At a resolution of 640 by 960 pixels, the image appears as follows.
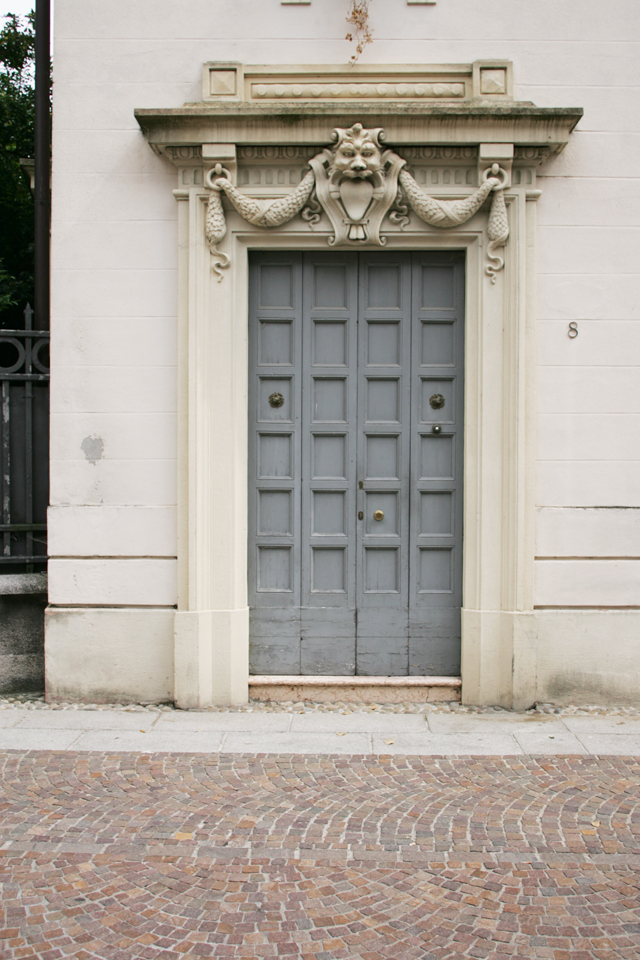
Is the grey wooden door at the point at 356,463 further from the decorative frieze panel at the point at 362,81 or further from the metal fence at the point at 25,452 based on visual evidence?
the metal fence at the point at 25,452

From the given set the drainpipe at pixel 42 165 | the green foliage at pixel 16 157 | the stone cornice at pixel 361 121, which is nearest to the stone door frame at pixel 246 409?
the stone cornice at pixel 361 121

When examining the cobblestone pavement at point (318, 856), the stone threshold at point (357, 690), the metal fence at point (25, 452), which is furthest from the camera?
the metal fence at point (25, 452)

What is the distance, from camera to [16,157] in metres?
11.7

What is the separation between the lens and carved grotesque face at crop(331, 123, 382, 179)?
221 inches

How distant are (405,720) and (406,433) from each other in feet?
7.09

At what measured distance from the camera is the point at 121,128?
5.82 metres

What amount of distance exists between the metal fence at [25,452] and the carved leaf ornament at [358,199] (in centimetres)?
175

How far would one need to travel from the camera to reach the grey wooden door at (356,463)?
19.8 feet

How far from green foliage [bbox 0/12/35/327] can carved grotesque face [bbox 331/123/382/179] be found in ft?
18.6

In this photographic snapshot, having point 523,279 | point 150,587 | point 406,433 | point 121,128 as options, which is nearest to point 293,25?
point 121,128

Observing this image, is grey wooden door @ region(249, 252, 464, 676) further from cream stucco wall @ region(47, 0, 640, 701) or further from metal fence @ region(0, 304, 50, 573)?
metal fence @ region(0, 304, 50, 573)

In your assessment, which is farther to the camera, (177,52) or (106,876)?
(177,52)

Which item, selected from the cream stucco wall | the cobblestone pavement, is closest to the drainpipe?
the cream stucco wall

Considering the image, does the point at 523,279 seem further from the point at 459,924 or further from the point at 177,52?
the point at 459,924
